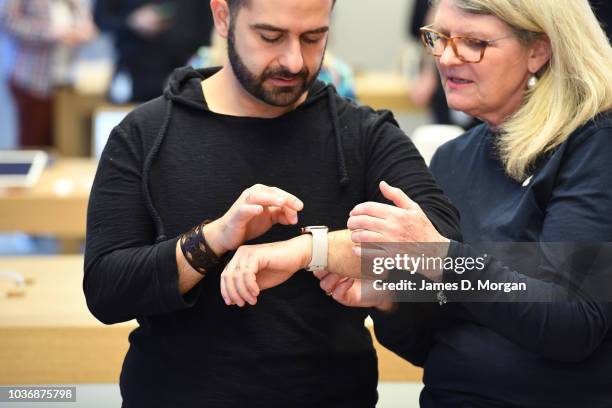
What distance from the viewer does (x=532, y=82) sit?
6.59 ft

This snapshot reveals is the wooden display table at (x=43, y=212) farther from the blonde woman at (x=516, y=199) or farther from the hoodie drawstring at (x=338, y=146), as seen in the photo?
the hoodie drawstring at (x=338, y=146)

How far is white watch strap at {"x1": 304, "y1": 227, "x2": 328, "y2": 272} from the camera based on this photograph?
1671 millimetres

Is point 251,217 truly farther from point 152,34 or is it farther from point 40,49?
point 40,49

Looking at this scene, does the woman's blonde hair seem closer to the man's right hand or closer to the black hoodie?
the black hoodie

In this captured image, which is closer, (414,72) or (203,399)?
(203,399)

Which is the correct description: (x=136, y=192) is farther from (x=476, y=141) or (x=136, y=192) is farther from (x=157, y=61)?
(x=157, y=61)

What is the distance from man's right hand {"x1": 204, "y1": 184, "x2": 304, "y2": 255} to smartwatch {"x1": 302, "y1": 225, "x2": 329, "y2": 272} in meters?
0.05

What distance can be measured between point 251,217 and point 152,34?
13.3 ft

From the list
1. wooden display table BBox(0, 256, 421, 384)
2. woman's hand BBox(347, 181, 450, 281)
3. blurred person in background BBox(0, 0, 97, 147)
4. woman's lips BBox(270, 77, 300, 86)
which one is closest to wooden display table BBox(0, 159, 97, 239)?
wooden display table BBox(0, 256, 421, 384)

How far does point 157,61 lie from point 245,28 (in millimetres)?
3838

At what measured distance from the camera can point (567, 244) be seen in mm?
1712

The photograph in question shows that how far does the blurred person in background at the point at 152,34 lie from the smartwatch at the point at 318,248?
383cm

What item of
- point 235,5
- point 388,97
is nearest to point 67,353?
point 235,5

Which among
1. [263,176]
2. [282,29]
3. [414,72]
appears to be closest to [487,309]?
[263,176]
